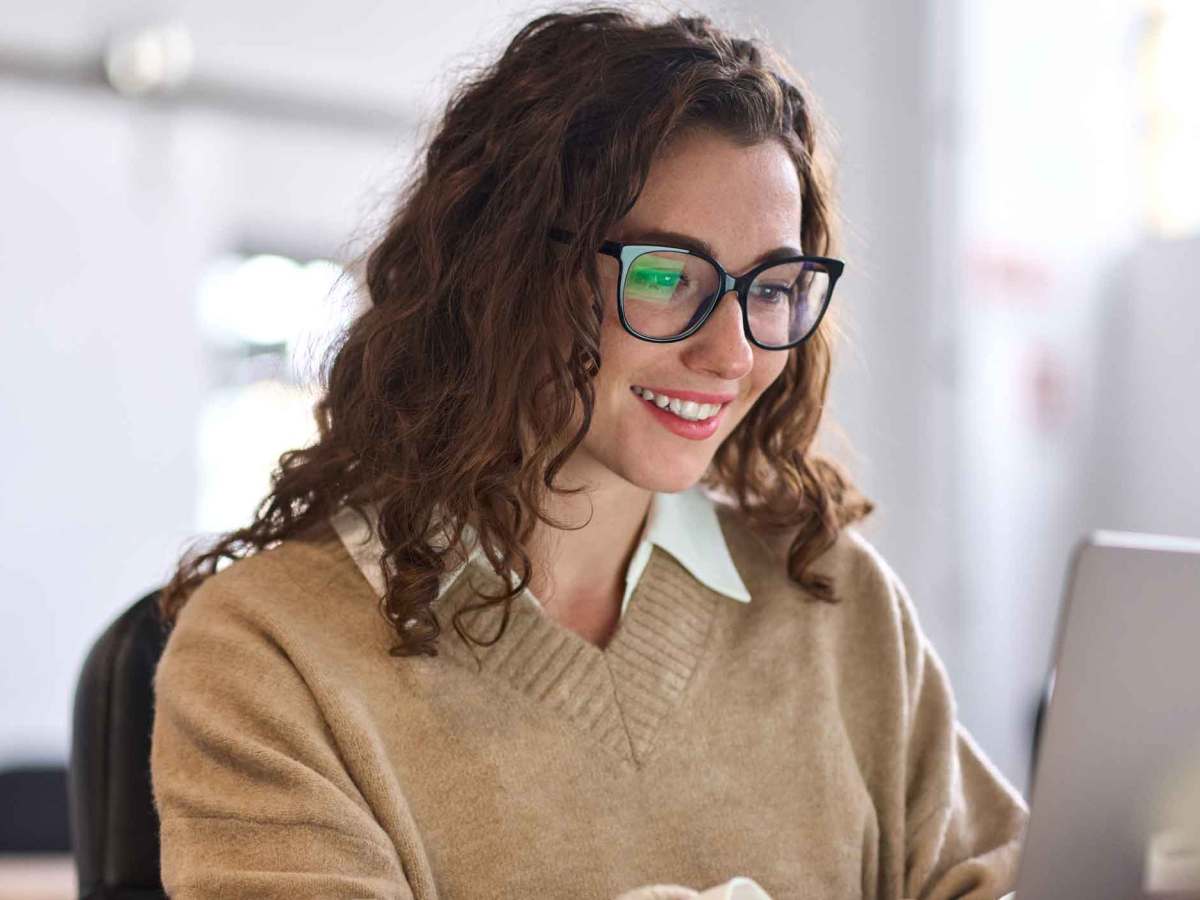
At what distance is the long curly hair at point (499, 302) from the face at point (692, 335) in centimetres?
3

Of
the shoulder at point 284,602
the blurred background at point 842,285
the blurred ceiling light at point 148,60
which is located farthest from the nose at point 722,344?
the blurred ceiling light at point 148,60

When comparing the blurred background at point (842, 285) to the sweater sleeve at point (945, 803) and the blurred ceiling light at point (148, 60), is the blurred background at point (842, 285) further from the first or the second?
the sweater sleeve at point (945, 803)

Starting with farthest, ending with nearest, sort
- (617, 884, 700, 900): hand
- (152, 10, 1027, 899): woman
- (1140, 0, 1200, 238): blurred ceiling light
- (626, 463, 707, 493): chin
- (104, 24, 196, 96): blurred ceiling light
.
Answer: (1140, 0, 1200, 238): blurred ceiling light
(104, 24, 196, 96): blurred ceiling light
(626, 463, 707, 493): chin
(152, 10, 1027, 899): woman
(617, 884, 700, 900): hand

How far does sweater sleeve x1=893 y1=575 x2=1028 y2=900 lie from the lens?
1.37m

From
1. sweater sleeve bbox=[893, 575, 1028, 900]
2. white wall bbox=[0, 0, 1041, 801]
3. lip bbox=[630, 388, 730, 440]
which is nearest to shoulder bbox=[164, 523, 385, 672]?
lip bbox=[630, 388, 730, 440]

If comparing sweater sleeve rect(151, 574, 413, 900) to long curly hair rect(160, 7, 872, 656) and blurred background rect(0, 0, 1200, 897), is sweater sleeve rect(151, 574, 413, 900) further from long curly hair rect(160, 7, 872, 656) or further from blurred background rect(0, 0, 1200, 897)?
blurred background rect(0, 0, 1200, 897)

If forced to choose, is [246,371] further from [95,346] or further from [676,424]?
[676,424]

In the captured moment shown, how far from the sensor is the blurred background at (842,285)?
10.4ft

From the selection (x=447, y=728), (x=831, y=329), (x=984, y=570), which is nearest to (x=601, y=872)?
(x=447, y=728)

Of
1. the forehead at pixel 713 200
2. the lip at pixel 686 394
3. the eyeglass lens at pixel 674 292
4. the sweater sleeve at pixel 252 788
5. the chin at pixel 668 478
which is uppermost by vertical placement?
the forehead at pixel 713 200

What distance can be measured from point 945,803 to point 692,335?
554 millimetres

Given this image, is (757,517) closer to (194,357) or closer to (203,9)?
(194,357)

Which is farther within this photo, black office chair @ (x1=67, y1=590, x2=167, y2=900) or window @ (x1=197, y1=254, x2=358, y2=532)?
window @ (x1=197, y1=254, x2=358, y2=532)

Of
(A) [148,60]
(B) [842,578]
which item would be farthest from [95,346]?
(B) [842,578]
